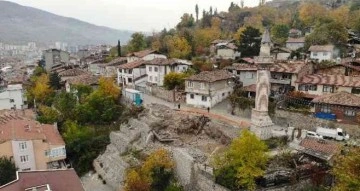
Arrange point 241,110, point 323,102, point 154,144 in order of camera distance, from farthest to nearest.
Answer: point 241,110, point 154,144, point 323,102

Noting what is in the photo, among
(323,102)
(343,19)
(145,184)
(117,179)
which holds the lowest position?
(117,179)

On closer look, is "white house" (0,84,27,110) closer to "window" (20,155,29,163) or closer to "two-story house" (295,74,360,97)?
"window" (20,155,29,163)

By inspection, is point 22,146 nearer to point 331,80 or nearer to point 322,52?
point 331,80

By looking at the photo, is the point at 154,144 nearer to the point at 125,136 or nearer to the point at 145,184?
the point at 125,136

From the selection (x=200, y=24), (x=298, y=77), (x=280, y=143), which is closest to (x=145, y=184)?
(x=280, y=143)

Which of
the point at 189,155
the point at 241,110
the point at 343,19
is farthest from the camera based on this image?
the point at 343,19

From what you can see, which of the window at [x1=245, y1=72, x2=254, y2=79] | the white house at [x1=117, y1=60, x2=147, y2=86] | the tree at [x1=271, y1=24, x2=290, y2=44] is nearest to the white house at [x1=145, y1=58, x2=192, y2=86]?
the white house at [x1=117, y1=60, x2=147, y2=86]

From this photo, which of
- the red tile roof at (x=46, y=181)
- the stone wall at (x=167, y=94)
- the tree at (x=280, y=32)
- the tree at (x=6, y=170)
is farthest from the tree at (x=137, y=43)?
the red tile roof at (x=46, y=181)

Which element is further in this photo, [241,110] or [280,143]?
[241,110]
